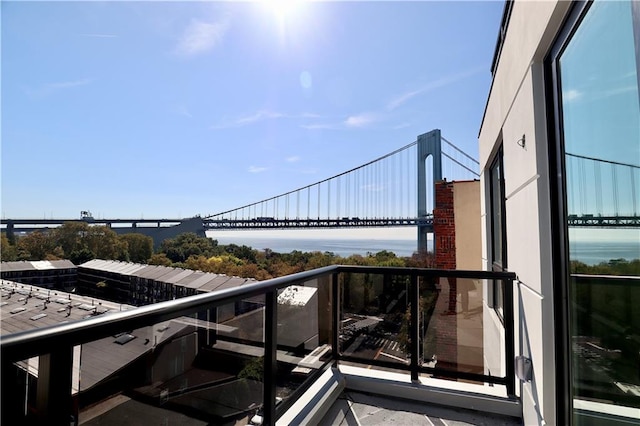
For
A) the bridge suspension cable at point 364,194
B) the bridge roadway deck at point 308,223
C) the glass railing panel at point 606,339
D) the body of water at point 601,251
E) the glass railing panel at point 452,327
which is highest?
the bridge suspension cable at point 364,194

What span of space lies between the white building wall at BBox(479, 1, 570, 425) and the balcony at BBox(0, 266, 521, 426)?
13.6 inches

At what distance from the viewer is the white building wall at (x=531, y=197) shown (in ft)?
4.49

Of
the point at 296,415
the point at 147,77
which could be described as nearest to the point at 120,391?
the point at 296,415

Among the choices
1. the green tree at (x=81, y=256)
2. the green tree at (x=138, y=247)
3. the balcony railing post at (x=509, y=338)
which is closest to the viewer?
the balcony railing post at (x=509, y=338)

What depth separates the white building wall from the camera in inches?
53.9

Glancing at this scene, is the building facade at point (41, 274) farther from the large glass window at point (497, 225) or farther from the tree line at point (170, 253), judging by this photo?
the large glass window at point (497, 225)

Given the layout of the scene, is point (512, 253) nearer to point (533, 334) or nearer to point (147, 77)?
point (533, 334)

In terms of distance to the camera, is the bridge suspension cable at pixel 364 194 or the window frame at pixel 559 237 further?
the bridge suspension cable at pixel 364 194

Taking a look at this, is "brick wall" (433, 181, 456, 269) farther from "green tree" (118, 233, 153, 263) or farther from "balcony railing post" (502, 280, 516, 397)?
"green tree" (118, 233, 153, 263)

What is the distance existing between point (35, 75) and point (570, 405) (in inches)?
402

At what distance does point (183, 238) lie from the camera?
16.9m

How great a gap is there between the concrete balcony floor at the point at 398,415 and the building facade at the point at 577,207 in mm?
257

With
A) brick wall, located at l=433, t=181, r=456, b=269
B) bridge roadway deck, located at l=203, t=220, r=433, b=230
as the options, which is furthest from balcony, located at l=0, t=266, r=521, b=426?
bridge roadway deck, located at l=203, t=220, r=433, b=230

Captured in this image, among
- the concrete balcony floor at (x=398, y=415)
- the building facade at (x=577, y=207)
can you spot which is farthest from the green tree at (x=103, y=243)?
the building facade at (x=577, y=207)
